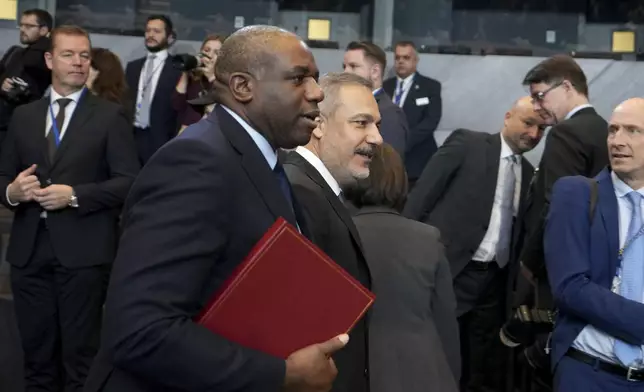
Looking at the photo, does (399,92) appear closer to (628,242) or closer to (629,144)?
(629,144)

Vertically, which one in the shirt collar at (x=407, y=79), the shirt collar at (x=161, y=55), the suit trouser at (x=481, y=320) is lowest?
the suit trouser at (x=481, y=320)

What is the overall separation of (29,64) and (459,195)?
3.15 metres

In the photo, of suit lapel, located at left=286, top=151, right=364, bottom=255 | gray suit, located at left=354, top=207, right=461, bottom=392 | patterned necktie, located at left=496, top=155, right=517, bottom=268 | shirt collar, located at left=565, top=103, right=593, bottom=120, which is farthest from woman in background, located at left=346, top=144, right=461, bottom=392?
patterned necktie, located at left=496, top=155, right=517, bottom=268

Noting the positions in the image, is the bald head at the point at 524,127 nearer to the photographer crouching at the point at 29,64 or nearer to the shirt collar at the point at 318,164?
the shirt collar at the point at 318,164

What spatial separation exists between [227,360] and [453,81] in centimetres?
750

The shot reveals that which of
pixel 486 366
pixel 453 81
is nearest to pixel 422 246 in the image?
pixel 486 366

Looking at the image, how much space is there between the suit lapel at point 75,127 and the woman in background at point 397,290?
5.40 ft

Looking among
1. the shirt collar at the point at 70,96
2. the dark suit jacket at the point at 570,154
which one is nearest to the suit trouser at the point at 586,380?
the dark suit jacket at the point at 570,154

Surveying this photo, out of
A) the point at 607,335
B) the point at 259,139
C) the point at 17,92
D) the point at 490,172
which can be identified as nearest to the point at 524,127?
the point at 490,172

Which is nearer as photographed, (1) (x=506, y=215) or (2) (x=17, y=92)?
(1) (x=506, y=215)

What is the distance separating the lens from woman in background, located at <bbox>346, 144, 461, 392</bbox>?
2.71 metres

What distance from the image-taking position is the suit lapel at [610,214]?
2.95 meters

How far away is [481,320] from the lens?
470cm

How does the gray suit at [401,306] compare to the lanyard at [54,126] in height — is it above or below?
below
